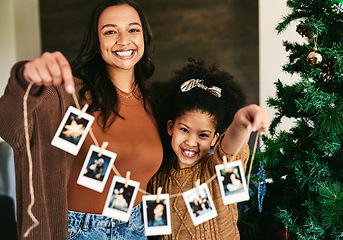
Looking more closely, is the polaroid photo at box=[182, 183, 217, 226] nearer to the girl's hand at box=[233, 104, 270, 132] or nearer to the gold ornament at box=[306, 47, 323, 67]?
the girl's hand at box=[233, 104, 270, 132]

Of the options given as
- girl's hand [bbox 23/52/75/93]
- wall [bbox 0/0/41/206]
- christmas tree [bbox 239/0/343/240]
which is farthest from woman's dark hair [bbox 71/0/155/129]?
wall [bbox 0/0/41/206]

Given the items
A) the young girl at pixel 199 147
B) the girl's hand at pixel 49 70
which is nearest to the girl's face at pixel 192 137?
the young girl at pixel 199 147

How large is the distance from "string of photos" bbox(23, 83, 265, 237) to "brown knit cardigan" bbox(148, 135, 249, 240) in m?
0.15

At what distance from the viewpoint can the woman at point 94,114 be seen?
2.77ft

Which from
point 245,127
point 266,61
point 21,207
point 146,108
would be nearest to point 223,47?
point 266,61

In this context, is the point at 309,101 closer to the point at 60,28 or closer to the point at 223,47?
the point at 223,47

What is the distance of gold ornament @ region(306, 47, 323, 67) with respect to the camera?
1091 millimetres

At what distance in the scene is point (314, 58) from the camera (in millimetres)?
1092

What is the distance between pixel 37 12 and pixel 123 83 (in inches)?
100

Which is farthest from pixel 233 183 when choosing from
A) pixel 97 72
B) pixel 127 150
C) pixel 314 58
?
pixel 97 72

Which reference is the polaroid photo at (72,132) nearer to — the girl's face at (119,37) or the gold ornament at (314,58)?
the girl's face at (119,37)

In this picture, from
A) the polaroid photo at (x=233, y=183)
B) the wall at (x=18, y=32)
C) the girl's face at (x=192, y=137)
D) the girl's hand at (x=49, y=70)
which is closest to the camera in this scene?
the girl's hand at (x=49, y=70)

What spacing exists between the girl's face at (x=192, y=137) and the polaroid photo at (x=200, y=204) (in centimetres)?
23

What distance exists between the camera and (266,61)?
2.65m
